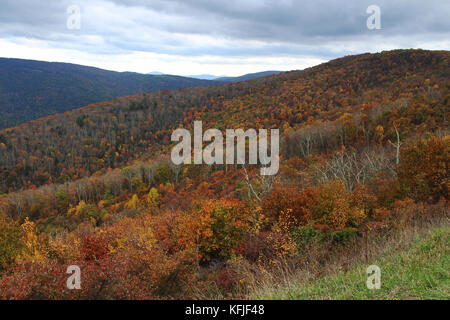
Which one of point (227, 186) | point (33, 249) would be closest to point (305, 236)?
point (33, 249)

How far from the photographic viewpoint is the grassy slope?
5.79m

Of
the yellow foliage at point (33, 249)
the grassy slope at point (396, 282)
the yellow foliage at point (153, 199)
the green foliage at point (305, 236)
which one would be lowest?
the yellow foliage at point (153, 199)

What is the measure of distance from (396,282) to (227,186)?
5962 cm

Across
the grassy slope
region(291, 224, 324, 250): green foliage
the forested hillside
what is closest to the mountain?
the forested hillside

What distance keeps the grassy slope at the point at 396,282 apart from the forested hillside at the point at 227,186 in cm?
121

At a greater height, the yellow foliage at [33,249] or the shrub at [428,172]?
the shrub at [428,172]

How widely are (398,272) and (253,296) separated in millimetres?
3481

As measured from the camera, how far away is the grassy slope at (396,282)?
5785mm

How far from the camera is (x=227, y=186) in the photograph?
65625 millimetres

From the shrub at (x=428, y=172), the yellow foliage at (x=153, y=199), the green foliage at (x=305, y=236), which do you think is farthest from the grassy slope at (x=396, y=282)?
the yellow foliage at (x=153, y=199)

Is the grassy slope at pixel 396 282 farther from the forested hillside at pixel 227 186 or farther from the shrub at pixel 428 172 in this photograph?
the shrub at pixel 428 172

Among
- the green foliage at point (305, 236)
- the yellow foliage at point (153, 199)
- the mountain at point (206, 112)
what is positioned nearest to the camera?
the green foliage at point (305, 236)

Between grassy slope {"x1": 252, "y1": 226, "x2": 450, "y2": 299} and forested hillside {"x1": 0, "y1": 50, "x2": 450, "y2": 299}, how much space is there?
121cm
